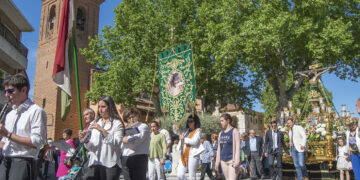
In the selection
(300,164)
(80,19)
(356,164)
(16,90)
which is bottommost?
(300,164)

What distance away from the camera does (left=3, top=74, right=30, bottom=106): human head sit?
3293 mm

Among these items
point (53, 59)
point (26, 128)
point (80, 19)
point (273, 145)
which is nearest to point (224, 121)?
point (26, 128)

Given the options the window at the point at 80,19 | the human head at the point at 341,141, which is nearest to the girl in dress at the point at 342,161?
the human head at the point at 341,141

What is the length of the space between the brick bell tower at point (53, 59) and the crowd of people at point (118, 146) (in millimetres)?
24615

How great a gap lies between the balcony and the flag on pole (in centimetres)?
1911

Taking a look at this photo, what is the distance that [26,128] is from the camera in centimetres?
319

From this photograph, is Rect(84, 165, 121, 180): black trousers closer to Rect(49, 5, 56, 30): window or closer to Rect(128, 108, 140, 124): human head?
Rect(128, 108, 140, 124): human head

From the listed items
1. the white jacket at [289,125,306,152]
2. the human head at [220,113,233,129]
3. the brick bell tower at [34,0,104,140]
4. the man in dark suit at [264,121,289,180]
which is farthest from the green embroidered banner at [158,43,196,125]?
the brick bell tower at [34,0,104,140]

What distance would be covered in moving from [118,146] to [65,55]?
2069mm

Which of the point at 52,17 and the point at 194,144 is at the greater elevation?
the point at 52,17

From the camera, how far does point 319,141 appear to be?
408 inches

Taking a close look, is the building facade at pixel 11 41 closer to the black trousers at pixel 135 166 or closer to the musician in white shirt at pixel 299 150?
the black trousers at pixel 135 166

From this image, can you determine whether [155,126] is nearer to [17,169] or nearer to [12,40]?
[17,169]

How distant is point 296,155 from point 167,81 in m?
4.45
